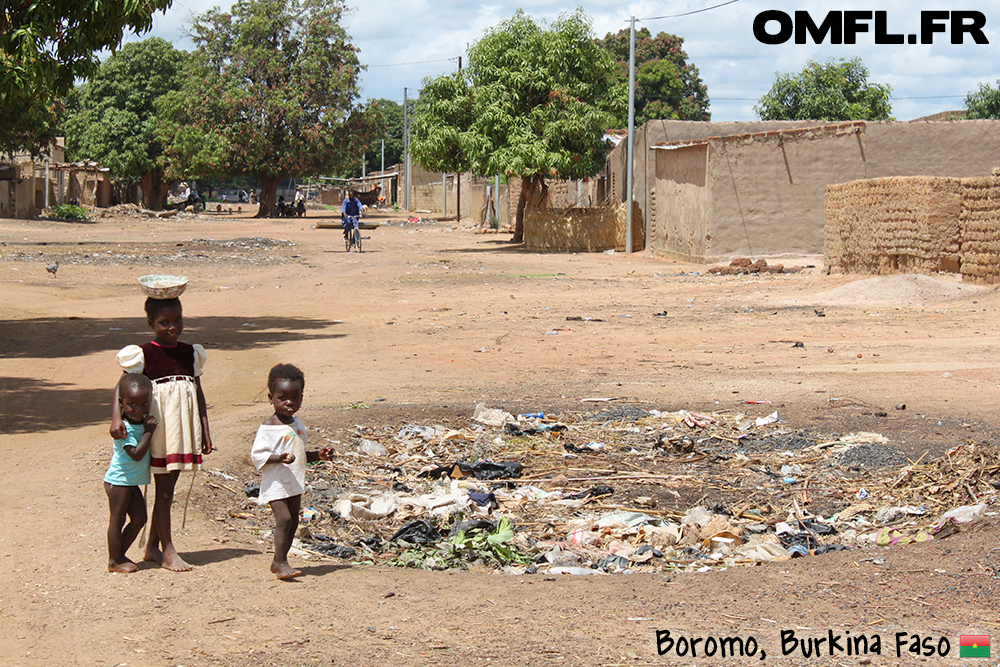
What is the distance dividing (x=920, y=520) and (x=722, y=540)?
3.94ft

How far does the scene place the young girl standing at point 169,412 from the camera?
15.2 feet

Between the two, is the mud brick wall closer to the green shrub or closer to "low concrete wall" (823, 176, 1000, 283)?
"low concrete wall" (823, 176, 1000, 283)

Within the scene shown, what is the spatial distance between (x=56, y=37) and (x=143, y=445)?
Result: 8.25 m

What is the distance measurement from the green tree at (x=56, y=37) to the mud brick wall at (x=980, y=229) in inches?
462

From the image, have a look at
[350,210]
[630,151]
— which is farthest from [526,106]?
[350,210]

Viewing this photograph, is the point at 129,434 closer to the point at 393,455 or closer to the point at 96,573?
the point at 96,573

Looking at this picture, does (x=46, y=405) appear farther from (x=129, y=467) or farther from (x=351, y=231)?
(x=351, y=231)

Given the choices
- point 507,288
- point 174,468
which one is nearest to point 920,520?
point 174,468

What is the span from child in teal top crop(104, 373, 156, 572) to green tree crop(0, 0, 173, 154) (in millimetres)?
7187

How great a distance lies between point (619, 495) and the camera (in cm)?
658

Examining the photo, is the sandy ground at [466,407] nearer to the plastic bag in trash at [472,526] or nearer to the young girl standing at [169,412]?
the young girl standing at [169,412]

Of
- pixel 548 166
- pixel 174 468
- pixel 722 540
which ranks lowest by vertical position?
pixel 722 540

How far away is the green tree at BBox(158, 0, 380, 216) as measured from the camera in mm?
51906

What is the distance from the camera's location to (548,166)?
29922 mm
